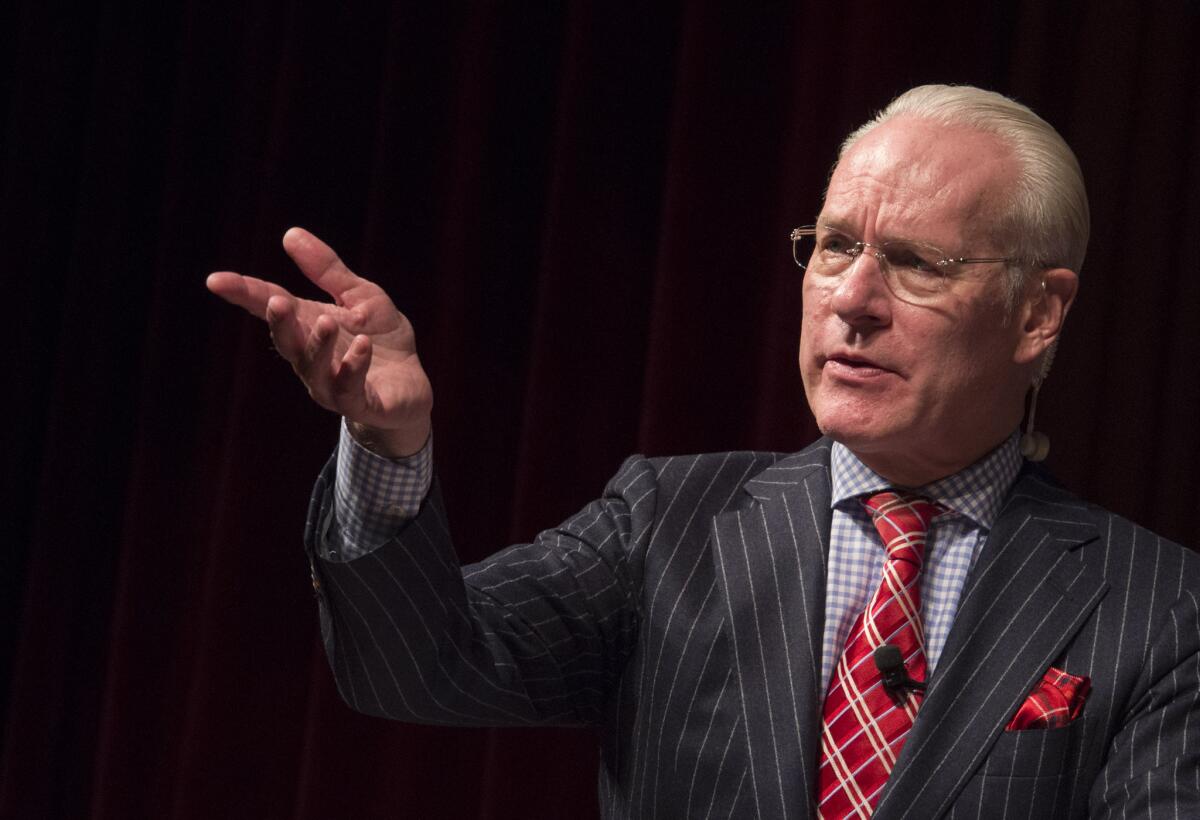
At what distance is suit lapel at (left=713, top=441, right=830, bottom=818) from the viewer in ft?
4.94

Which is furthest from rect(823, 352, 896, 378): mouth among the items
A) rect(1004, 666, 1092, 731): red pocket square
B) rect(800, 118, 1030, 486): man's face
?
rect(1004, 666, 1092, 731): red pocket square

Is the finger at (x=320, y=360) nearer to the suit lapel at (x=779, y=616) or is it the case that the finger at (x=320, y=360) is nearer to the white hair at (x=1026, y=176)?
the suit lapel at (x=779, y=616)

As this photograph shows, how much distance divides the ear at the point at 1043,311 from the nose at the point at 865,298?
20 centimetres

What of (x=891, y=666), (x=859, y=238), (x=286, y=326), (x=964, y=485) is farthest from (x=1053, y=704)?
(x=286, y=326)

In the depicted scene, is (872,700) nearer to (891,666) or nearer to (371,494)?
(891,666)

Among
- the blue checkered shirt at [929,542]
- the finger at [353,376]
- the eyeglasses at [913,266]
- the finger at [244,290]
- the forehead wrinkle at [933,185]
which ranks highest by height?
the forehead wrinkle at [933,185]

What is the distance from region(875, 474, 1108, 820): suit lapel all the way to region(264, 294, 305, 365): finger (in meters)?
0.76

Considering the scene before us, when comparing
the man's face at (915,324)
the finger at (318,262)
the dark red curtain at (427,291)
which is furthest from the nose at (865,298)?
the dark red curtain at (427,291)

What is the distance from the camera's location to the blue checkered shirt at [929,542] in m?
1.60

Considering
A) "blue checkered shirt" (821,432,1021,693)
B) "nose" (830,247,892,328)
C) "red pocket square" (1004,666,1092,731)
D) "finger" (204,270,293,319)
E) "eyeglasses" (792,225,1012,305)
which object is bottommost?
"red pocket square" (1004,666,1092,731)

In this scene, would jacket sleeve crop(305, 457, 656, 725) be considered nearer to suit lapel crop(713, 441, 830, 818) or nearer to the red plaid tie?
suit lapel crop(713, 441, 830, 818)

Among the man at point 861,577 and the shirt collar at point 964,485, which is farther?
the shirt collar at point 964,485

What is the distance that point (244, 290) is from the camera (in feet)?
4.15

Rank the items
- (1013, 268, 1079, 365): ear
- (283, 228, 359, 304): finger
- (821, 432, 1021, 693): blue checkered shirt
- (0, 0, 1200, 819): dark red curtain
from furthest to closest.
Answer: (0, 0, 1200, 819): dark red curtain < (1013, 268, 1079, 365): ear < (821, 432, 1021, 693): blue checkered shirt < (283, 228, 359, 304): finger
